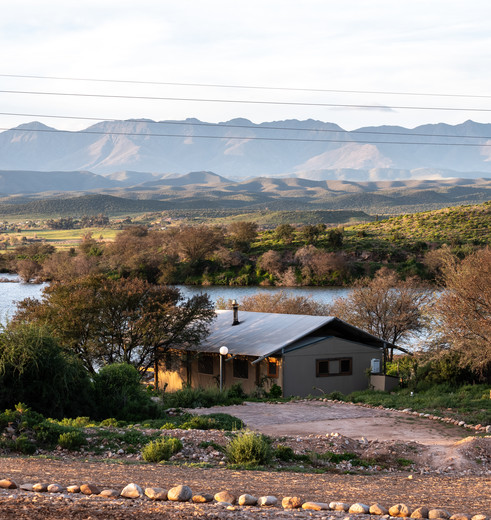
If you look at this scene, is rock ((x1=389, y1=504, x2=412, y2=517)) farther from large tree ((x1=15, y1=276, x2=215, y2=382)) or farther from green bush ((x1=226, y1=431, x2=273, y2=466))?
large tree ((x1=15, y1=276, x2=215, y2=382))

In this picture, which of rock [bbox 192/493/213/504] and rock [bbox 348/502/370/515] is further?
rock [bbox 192/493/213/504]

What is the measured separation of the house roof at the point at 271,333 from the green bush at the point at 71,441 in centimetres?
1569

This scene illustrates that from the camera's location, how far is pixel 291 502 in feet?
30.5

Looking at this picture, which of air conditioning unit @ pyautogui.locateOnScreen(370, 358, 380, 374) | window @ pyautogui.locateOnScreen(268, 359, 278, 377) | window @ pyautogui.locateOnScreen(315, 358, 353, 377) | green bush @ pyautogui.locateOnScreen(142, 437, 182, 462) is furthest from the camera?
air conditioning unit @ pyautogui.locateOnScreen(370, 358, 380, 374)

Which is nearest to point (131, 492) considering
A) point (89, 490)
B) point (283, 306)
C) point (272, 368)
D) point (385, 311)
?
point (89, 490)

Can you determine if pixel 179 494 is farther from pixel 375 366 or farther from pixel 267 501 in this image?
pixel 375 366

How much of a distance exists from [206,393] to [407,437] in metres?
8.69

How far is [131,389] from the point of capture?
882 inches

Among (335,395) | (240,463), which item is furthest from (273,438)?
(335,395)

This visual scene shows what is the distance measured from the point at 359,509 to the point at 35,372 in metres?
12.8

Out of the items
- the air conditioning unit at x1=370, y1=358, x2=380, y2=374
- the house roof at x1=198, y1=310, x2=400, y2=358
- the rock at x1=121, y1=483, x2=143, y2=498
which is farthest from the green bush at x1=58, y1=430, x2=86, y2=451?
the air conditioning unit at x1=370, y1=358, x2=380, y2=374

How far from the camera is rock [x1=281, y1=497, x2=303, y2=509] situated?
924 centimetres

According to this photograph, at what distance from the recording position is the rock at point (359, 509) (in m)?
8.97

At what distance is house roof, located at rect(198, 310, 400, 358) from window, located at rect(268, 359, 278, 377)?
2.19 feet
